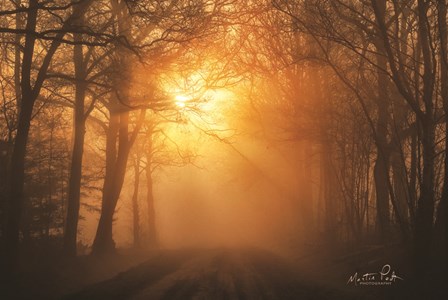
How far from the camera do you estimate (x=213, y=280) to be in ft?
48.2

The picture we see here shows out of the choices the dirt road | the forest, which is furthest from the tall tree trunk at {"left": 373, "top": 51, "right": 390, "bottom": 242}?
the dirt road

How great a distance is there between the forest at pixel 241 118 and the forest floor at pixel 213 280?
0.24ft

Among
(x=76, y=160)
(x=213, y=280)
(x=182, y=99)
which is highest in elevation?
(x=182, y=99)

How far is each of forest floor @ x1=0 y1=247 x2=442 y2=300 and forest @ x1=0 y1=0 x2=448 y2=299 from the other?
7cm

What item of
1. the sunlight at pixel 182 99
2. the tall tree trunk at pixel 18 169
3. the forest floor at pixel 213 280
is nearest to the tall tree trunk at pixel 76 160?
the forest floor at pixel 213 280

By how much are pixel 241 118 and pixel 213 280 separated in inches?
739

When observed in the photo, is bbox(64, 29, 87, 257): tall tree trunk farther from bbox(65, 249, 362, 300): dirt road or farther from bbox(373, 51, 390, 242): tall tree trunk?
bbox(373, 51, 390, 242): tall tree trunk

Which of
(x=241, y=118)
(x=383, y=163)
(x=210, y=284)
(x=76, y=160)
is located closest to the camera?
(x=210, y=284)

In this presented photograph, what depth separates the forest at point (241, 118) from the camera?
12.5 meters

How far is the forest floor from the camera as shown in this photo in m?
11.9

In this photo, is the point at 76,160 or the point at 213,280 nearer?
the point at 213,280

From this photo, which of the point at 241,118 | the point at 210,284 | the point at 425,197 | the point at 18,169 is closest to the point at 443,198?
the point at 425,197

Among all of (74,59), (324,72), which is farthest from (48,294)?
(324,72)

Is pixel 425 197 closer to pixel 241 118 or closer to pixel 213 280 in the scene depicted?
pixel 213 280
